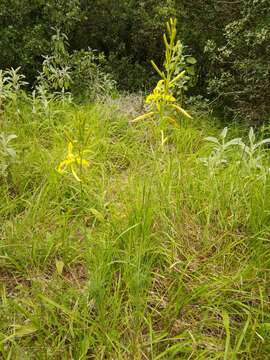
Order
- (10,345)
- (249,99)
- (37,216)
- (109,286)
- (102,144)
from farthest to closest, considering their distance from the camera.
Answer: (249,99) → (102,144) → (37,216) → (109,286) → (10,345)

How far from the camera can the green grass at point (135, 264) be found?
4.69ft

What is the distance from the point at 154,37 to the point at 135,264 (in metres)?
3.82

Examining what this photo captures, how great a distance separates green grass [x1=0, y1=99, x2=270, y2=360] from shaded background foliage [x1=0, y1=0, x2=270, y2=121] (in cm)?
151

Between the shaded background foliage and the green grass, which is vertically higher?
the shaded background foliage

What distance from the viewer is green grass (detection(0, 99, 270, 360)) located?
1.43 metres

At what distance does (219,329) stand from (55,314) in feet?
2.00

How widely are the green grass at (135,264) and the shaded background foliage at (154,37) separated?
4.96 feet

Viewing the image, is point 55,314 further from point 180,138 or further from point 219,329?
point 180,138

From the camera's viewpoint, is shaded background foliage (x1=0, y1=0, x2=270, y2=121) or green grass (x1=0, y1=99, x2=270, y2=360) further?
shaded background foliage (x1=0, y1=0, x2=270, y2=121)

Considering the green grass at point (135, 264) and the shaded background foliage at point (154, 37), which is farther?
the shaded background foliage at point (154, 37)

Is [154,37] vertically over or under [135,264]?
over

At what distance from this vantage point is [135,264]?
Answer: 1.59 meters

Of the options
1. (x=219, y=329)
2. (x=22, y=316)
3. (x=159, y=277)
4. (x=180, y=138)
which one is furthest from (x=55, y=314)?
(x=180, y=138)

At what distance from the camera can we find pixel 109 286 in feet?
5.24
